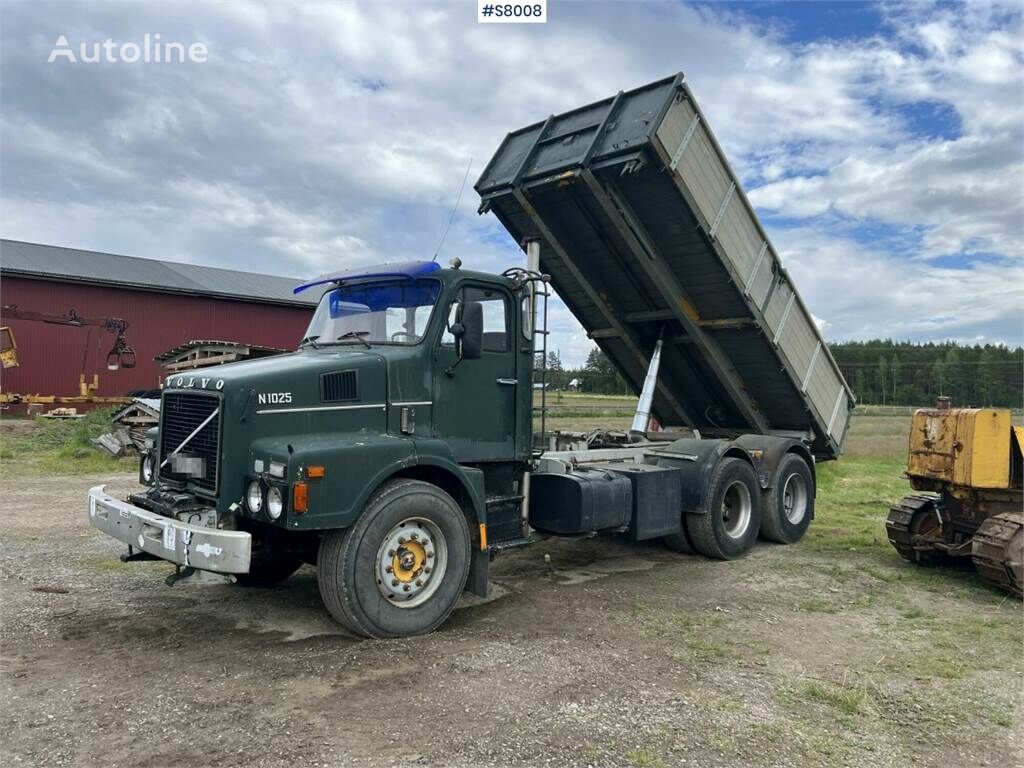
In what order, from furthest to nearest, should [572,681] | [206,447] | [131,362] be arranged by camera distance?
[131,362] → [206,447] → [572,681]

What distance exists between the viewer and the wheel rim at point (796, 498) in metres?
9.09

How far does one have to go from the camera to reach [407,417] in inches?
227

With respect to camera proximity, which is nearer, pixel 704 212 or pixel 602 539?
pixel 704 212

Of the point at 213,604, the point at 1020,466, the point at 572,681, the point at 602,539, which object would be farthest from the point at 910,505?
the point at 213,604

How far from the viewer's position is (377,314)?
613cm

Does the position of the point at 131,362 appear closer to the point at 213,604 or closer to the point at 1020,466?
the point at 213,604

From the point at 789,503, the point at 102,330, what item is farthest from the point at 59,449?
the point at 789,503

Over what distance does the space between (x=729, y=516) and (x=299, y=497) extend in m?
5.36

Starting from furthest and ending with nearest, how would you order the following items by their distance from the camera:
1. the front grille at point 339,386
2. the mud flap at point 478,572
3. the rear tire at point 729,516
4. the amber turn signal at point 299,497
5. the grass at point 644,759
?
the rear tire at point 729,516, the mud flap at point 478,572, the front grille at point 339,386, the amber turn signal at point 299,497, the grass at point 644,759

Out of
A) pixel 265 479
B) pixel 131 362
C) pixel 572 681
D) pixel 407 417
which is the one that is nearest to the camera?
pixel 572 681

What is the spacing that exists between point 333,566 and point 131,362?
2493 centimetres

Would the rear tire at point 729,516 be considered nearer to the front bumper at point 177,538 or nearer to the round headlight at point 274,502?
the round headlight at point 274,502

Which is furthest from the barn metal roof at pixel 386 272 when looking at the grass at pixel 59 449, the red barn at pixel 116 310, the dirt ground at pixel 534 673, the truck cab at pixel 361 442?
the red barn at pixel 116 310

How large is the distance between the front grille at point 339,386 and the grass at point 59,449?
11.6m
